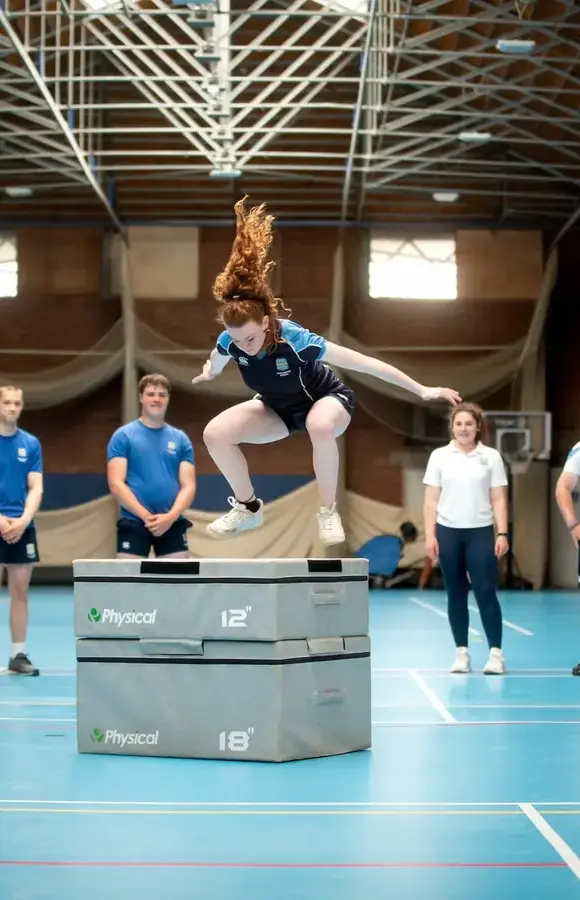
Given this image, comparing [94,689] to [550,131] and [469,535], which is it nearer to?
[469,535]

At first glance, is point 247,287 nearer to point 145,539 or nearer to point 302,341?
point 302,341

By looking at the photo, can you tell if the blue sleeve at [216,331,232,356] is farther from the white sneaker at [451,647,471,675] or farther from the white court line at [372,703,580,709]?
the white sneaker at [451,647,471,675]

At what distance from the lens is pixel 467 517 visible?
8070mm

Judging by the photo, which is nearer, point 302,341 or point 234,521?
point 302,341

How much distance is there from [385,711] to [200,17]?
29.9ft

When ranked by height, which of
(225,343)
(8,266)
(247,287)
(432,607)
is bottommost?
(432,607)

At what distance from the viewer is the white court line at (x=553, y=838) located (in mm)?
3680

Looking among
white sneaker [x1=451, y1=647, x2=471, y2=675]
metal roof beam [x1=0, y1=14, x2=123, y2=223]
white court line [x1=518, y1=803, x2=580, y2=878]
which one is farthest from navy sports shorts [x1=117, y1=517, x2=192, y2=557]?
metal roof beam [x1=0, y1=14, x2=123, y2=223]

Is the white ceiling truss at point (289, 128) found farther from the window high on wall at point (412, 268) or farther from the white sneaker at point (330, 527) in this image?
the white sneaker at point (330, 527)

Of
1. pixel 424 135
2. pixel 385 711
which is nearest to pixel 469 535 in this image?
pixel 385 711

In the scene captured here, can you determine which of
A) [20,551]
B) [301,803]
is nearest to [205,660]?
[301,803]

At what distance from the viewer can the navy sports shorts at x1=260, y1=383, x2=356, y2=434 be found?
5.59 metres

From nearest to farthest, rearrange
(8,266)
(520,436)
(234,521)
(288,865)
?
(288,865) → (234,521) → (520,436) → (8,266)

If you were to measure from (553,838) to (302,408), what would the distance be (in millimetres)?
2400
